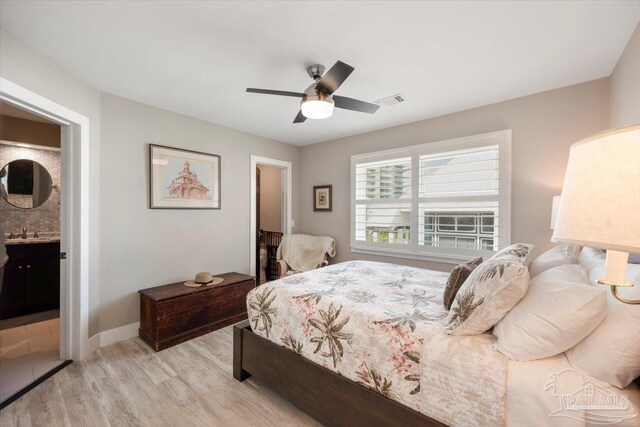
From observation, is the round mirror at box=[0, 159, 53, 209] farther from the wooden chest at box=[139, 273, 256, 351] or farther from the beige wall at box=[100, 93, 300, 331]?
the wooden chest at box=[139, 273, 256, 351]

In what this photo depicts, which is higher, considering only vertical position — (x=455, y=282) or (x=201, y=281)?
(x=455, y=282)

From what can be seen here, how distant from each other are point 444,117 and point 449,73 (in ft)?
3.54

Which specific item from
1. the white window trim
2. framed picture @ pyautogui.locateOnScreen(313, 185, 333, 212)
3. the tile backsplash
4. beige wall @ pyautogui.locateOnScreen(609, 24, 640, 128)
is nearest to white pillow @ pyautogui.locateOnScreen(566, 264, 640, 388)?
beige wall @ pyautogui.locateOnScreen(609, 24, 640, 128)

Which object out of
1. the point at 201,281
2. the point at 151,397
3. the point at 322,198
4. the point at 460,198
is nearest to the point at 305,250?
the point at 322,198

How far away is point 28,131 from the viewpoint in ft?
11.6

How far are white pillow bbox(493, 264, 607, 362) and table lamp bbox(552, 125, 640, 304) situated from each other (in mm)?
545

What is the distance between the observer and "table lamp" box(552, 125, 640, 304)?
1.96 feet

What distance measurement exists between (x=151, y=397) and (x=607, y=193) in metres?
2.74

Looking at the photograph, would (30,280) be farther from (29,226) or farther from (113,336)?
(113,336)

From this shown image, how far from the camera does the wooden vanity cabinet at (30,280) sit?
10.6 ft

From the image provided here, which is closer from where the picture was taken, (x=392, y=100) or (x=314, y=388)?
(x=314, y=388)

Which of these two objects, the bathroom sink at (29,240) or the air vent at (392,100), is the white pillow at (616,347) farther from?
the bathroom sink at (29,240)

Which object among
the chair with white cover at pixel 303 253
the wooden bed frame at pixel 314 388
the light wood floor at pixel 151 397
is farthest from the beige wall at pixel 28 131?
the wooden bed frame at pixel 314 388

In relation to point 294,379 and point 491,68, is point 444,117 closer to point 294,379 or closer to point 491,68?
point 491,68
